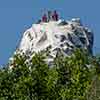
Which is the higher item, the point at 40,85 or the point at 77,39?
the point at 77,39

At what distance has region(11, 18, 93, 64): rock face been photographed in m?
88.9

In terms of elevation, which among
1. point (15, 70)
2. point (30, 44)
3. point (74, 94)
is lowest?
point (74, 94)

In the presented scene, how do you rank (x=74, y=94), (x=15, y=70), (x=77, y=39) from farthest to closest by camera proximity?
(x=77, y=39) < (x=15, y=70) < (x=74, y=94)

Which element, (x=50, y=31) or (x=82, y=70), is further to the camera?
(x=50, y=31)

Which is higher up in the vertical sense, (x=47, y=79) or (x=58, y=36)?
(x=58, y=36)

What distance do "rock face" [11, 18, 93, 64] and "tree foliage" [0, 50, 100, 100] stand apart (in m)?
45.9

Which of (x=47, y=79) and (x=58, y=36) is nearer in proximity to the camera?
(x=47, y=79)

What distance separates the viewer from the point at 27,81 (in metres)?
38.9

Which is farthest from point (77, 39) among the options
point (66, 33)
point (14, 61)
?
point (14, 61)

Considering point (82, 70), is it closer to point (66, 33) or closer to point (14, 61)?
point (14, 61)

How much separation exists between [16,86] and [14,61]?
2.79 metres

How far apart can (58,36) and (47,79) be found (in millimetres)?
50379

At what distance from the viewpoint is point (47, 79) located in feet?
130

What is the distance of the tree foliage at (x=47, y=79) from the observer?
124ft
